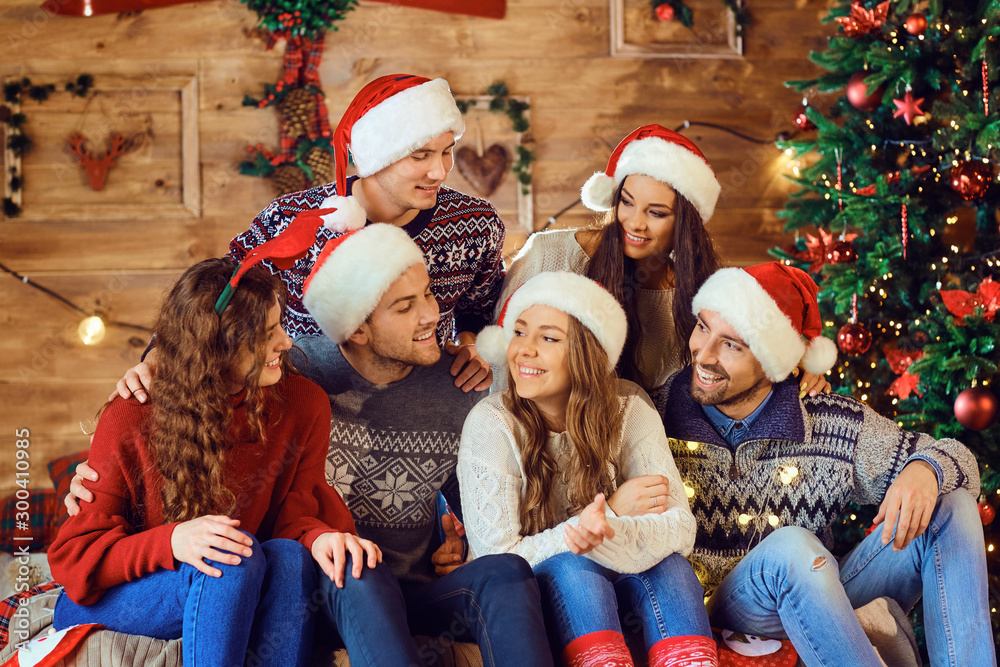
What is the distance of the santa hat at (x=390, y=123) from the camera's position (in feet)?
6.89

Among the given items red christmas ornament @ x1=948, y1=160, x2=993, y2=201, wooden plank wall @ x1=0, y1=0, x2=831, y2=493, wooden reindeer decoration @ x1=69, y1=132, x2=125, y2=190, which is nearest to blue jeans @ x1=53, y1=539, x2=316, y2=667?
red christmas ornament @ x1=948, y1=160, x2=993, y2=201

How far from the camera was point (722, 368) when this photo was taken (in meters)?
1.94

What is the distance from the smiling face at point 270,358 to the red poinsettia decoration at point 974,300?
1.88 meters

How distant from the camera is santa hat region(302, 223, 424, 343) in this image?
194 centimetres

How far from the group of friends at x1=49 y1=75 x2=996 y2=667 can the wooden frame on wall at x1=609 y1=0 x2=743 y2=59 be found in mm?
1603

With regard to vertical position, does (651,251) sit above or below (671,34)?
below

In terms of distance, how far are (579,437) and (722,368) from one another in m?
0.39

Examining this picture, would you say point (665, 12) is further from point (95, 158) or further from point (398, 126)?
point (95, 158)

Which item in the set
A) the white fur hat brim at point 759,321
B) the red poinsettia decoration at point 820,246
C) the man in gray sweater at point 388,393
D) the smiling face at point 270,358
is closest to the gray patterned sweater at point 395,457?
the man in gray sweater at point 388,393

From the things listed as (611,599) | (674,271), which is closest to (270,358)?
(611,599)

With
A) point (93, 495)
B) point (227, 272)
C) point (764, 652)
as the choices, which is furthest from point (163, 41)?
point (764, 652)

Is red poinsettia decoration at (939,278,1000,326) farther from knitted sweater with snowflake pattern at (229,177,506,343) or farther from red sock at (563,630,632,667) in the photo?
red sock at (563,630,632,667)

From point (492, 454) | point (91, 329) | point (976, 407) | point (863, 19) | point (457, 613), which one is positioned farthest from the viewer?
point (91, 329)

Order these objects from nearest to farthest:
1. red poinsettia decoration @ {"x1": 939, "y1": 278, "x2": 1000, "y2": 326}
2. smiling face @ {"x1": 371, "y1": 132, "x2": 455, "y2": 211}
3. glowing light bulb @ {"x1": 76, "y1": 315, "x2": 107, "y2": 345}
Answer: smiling face @ {"x1": 371, "y1": 132, "x2": 455, "y2": 211} < red poinsettia decoration @ {"x1": 939, "y1": 278, "x2": 1000, "y2": 326} < glowing light bulb @ {"x1": 76, "y1": 315, "x2": 107, "y2": 345}
